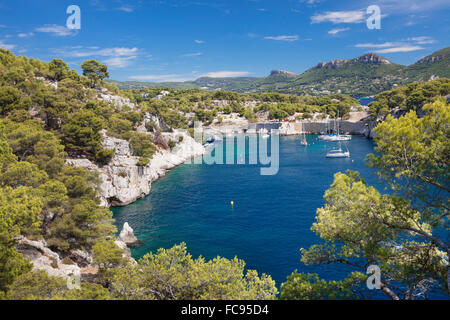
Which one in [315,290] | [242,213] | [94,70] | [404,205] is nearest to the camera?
[404,205]

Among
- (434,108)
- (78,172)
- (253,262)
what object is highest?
(434,108)

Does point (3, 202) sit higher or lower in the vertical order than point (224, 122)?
lower

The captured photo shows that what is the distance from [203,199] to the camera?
1829 inches

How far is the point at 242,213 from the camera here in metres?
40.0

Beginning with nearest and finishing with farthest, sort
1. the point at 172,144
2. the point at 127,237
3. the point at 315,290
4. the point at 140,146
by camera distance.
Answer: the point at 315,290 → the point at 127,237 → the point at 140,146 → the point at 172,144

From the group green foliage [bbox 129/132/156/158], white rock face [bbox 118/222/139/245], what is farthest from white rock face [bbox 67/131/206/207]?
white rock face [bbox 118/222/139/245]

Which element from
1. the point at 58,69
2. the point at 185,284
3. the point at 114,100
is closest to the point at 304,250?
the point at 185,284

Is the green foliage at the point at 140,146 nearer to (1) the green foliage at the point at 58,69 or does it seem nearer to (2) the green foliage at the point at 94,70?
(1) the green foliage at the point at 58,69

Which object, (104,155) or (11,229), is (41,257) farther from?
(104,155)

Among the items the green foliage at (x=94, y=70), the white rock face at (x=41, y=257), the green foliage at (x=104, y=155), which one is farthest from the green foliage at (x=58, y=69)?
the white rock face at (x=41, y=257)
